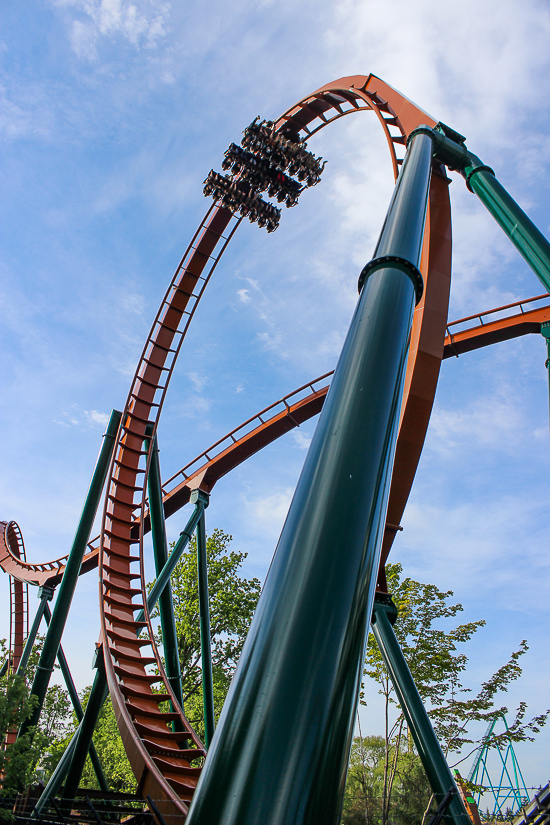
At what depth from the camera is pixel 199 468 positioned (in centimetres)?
1127

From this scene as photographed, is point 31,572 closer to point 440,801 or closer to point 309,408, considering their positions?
point 309,408

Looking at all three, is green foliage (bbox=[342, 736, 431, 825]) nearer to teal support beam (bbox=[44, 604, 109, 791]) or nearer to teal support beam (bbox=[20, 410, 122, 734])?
teal support beam (bbox=[44, 604, 109, 791])

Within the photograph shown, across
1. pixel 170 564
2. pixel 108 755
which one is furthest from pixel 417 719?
pixel 108 755

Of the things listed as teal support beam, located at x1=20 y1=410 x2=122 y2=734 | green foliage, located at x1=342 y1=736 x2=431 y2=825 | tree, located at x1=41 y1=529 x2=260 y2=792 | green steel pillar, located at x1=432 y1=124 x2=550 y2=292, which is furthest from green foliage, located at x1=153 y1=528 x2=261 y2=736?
green steel pillar, located at x1=432 y1=124 x2=550 y2=292

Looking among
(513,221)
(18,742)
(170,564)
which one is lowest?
(18,742)

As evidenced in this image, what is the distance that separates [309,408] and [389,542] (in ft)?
19.1

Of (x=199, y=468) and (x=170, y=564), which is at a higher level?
(x=199, y=468)

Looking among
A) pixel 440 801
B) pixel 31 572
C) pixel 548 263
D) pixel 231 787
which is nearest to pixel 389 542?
pixel 440 801

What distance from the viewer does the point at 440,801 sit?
133 inches

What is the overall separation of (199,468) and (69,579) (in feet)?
13.6

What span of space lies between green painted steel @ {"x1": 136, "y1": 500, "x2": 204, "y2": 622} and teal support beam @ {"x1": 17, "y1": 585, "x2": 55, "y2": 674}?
16.4ft

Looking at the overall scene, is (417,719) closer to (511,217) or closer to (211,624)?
(511,217)

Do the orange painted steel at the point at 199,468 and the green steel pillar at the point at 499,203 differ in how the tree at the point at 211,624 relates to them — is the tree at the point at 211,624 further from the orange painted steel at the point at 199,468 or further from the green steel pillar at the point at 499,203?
the green steel pillar at the point at 499,203

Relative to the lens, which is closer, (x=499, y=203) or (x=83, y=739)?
(x=499, y=203)
